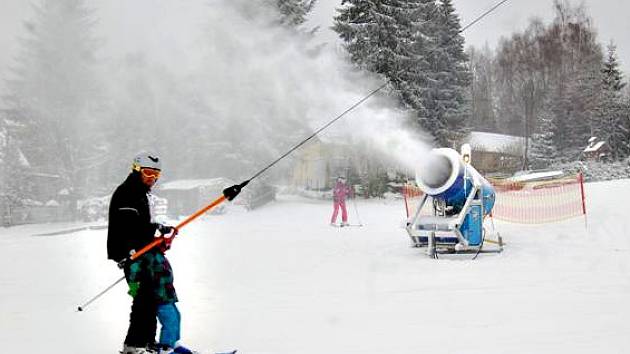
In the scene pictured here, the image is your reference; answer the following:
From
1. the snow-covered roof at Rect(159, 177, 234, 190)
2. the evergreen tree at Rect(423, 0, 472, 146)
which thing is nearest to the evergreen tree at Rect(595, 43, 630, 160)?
the evergreen tree at Rect(423, 0, 472, 146)

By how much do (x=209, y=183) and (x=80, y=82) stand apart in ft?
33.4

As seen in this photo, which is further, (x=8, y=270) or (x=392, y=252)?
(x=392, y=252)

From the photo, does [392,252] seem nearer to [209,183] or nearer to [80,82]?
[209,183]

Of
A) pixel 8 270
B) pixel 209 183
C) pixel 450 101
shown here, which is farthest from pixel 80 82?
pixel 8 270

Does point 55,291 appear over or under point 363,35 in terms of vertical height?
under

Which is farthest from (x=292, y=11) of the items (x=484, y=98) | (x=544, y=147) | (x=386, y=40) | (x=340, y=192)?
(x=484, y=98)

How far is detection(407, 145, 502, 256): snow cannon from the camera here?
10.7 meters

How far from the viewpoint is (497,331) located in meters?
5.53

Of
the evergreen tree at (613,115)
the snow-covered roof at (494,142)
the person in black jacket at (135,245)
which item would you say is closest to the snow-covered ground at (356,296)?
the person in black jacket at (135,245)

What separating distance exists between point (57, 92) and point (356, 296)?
32.4m

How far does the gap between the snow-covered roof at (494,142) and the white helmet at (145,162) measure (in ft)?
163

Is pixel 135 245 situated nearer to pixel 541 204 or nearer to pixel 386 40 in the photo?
pixel 541 204

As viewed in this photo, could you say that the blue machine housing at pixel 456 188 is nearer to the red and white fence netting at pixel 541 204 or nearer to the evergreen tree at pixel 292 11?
the red and white fence netting at pixel 541 204

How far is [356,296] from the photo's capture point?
24.5 ft
